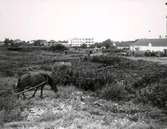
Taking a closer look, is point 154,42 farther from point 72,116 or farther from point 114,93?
point 72,116

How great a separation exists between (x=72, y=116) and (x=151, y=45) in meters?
67.5

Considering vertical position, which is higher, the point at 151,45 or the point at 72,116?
the point at 151,45

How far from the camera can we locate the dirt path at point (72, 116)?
8.21m

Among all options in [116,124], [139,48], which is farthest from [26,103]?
[139,48]

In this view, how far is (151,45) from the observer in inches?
2867

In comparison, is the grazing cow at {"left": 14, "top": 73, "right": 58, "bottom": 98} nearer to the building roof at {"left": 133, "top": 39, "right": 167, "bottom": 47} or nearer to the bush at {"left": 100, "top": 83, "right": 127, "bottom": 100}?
the bush at {"left": 100, "top": 83, "right": 127, "bottom": 100}

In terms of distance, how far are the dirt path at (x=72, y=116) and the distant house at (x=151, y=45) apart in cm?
6007

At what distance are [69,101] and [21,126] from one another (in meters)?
4.10

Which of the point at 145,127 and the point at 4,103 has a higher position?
the point at 4,103

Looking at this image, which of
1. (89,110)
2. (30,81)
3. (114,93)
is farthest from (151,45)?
(89,110)

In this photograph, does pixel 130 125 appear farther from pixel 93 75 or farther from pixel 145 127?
pixel 93 75

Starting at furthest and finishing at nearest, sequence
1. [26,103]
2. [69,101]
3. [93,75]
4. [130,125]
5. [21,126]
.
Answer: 1. [93,75]
2. [69,101]
3. [26,103]
4. [130,125]
5. [21,126]

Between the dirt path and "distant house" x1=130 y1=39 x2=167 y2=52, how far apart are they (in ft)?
197

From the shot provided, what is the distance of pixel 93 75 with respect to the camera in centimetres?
1841
